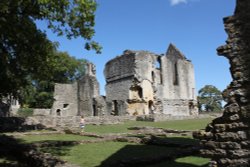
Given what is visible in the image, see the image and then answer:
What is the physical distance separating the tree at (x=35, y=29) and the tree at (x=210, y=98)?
72193 mm

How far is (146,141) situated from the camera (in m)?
15.9

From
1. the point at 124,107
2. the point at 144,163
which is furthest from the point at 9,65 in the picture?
the point at 124,107

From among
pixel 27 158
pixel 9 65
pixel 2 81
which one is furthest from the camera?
pixel 2 81

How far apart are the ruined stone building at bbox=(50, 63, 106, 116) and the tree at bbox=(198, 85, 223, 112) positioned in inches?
1770

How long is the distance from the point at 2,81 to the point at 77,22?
6811 millimetres

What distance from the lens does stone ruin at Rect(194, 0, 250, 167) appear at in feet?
23.3

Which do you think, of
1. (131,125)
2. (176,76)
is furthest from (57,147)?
(176,76)

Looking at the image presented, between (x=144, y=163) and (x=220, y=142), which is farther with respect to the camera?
(x=144, y=163)

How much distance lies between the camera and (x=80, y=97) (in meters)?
46.8

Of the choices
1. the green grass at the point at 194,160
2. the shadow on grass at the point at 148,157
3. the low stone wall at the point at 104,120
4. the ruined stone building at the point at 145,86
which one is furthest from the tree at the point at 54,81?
the green grass at the point at 194,160

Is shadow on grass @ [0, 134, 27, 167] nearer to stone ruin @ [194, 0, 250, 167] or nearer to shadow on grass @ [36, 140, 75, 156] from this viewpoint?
shadow on grass @ [36, 140, 75, 156]

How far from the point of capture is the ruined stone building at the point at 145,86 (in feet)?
141

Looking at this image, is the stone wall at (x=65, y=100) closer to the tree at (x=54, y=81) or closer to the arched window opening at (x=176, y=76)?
the tree at (x=54, y=81)

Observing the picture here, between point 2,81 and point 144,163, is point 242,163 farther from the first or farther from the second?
point 2,81
